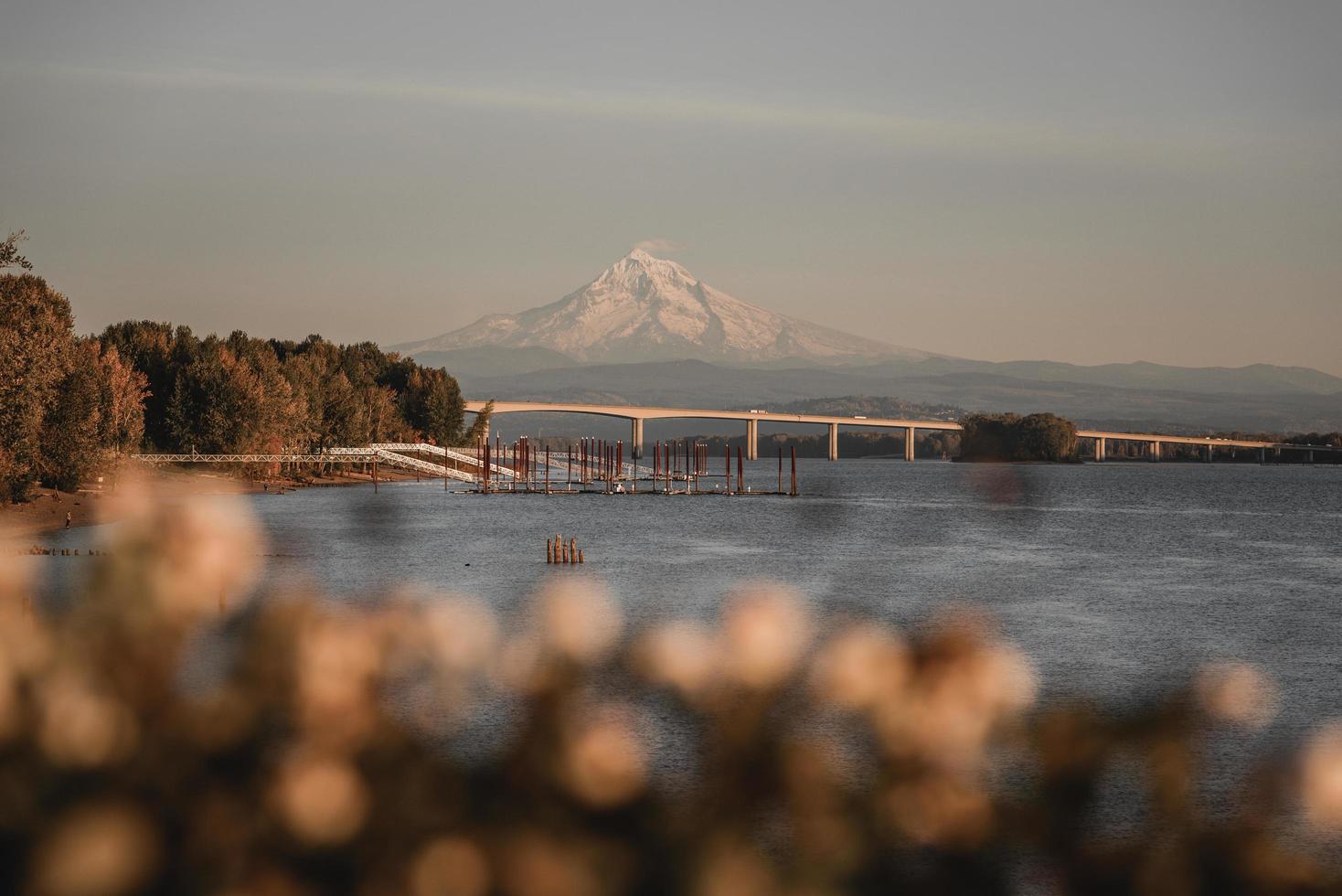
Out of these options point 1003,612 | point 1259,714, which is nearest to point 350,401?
point 1003,612

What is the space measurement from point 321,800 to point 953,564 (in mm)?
61794

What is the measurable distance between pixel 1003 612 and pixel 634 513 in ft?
216

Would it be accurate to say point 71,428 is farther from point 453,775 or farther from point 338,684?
point 338,684

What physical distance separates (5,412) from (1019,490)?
13267 centimetres

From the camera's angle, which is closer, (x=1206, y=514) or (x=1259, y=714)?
(x=1259, y=714)

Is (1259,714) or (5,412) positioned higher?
(5,412)

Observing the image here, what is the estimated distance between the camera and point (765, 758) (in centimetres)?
847

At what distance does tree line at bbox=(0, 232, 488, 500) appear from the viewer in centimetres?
7050

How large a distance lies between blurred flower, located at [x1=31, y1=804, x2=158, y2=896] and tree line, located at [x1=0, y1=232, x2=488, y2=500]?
59.6m

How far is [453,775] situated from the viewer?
1002cm

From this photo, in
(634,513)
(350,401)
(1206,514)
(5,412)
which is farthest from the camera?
(350,401)

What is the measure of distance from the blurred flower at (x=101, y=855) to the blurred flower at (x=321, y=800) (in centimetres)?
82

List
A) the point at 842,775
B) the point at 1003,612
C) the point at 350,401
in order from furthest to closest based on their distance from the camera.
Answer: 1. the point at 350,401
2. the point at 1003,612
3. the point at 842,775

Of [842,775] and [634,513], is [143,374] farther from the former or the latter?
[842,775]
